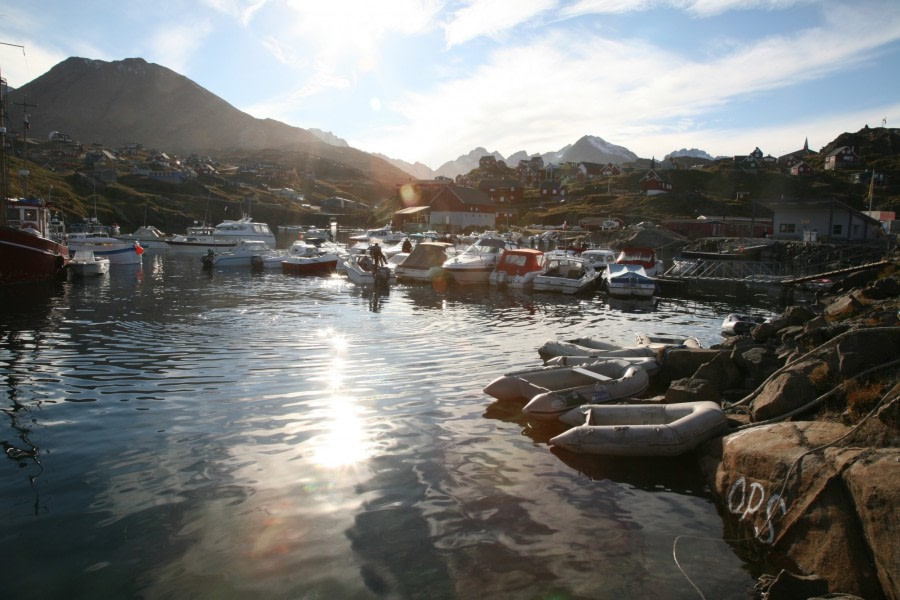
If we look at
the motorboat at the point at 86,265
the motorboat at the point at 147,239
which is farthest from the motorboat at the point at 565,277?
the motorboat at the point at 147,239

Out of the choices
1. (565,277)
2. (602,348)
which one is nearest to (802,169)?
(565,277)

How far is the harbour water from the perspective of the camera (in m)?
6.35

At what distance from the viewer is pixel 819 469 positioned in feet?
21.8

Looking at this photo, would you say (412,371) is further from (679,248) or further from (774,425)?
(679,248)

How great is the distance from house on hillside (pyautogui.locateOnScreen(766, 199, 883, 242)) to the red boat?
5632 centimetres

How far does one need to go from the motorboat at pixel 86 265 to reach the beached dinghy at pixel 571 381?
34335 mm

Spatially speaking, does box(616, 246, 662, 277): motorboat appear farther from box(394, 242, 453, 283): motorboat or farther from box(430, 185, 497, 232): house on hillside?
box(430, 185, 497, 232): house on hillside

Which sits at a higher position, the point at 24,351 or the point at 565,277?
the point at 565,277

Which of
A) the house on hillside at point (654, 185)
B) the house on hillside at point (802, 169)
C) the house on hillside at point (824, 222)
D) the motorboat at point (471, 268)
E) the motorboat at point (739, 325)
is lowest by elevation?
the motorboat at point (739, 325)

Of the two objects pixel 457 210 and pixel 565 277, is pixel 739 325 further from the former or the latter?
pixel 457 210

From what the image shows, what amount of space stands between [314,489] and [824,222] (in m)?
59.0

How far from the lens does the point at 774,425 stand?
8.16 meters

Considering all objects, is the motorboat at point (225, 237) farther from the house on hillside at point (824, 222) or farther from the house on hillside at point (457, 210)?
the house on hillside at point (824, 222)

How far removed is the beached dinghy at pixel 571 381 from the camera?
11992 millimetres
